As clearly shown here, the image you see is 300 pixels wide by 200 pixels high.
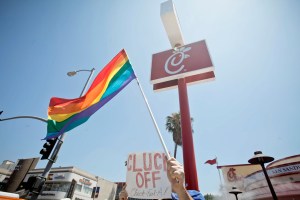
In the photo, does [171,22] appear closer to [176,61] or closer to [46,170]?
[176,61]

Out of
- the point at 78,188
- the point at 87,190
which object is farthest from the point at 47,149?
the point at 87,190

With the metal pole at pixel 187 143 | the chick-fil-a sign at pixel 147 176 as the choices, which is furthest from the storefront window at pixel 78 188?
the chick-fil-a sign at pixel 147 176

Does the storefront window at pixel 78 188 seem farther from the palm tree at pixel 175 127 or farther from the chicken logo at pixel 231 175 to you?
the chicken logo at pixel 231 175

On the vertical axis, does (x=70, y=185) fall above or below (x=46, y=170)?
above

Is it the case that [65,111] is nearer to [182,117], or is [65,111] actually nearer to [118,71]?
[118,71]

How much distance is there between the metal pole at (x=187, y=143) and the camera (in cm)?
592

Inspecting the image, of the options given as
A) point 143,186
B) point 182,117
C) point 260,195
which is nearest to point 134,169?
point 143,186

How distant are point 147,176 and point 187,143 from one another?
10.0 feet

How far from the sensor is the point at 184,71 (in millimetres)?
7879

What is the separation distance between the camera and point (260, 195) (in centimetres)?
1483

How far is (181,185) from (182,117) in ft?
18.7

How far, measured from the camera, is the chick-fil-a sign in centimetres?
370

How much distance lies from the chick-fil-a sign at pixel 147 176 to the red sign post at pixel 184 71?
269 centimetres

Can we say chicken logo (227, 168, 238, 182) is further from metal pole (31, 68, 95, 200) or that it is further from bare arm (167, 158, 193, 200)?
bare arm (167, 158, 193, 200)
